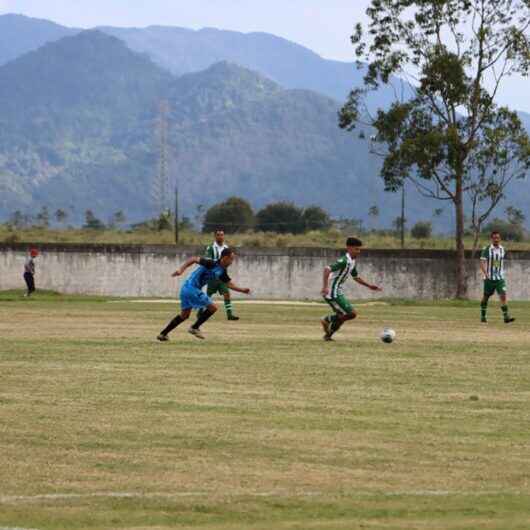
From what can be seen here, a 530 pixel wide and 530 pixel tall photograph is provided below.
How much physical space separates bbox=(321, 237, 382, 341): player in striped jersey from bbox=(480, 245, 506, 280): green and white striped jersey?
7656 millimetres

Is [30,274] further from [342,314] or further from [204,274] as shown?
[204,274]

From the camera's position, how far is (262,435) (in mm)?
13195

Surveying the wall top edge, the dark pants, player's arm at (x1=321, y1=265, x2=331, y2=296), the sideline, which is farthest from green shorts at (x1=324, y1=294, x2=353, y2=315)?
the wall top edge

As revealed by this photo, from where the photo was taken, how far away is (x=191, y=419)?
14.3m

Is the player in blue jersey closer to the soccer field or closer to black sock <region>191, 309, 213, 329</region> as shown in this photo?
black sock <region>191, 309, 213, 329</region>

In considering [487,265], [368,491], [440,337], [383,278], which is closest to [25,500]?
[368,491]

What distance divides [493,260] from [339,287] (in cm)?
799

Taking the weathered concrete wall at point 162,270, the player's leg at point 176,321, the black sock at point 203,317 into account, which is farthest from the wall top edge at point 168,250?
the player's leg at point 176,321

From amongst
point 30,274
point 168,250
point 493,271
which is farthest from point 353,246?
point 168,250

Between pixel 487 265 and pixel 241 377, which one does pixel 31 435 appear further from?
pixel 487 265

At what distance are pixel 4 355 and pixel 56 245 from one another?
118 ft

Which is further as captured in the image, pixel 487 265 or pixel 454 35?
pixel 454 35

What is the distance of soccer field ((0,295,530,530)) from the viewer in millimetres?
9664

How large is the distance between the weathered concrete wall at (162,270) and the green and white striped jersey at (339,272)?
30.2m
